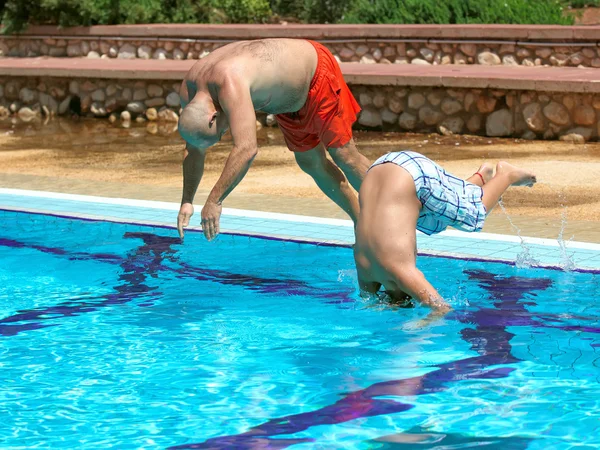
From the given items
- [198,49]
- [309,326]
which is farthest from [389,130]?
[309,326]

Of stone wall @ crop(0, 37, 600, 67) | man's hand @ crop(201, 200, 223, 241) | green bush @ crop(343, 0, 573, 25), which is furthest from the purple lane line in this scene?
green bush @ crop(343, 0, 573, 25)

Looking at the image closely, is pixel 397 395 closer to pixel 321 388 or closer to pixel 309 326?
pixel 321 388

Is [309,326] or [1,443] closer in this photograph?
[1,443]

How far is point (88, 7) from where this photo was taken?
52.8 ft

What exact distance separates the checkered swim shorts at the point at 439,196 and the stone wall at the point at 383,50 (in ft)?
25.5

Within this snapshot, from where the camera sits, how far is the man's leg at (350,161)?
6059mm

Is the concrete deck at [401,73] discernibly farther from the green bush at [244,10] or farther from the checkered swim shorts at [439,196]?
the checkered swim shorts at [439,196]

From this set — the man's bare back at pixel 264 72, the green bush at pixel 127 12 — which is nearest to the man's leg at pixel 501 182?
the man's bare back at pixel 264 72

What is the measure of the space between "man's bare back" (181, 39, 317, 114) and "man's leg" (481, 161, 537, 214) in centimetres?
113

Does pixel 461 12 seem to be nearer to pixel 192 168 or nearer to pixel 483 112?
pixel 483 112

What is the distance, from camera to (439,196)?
5.00m

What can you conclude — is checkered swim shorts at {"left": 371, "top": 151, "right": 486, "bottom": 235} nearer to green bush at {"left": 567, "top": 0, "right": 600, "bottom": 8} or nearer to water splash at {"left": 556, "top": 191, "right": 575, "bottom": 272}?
water splash at {"left": 556, "top": 191, "right": 575, "bottom": 272}

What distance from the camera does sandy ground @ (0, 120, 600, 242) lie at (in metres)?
7.86

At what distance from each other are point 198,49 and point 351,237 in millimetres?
9237
